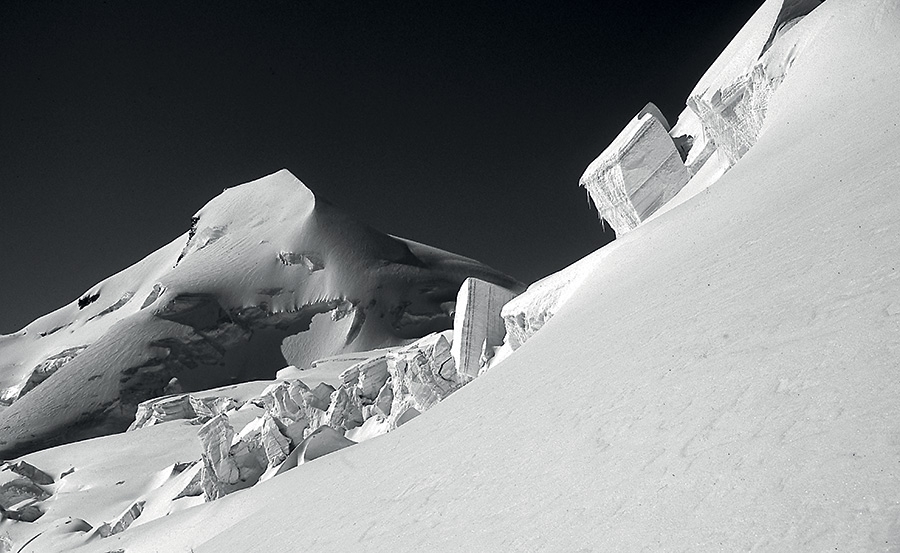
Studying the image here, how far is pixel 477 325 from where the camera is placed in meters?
15.2

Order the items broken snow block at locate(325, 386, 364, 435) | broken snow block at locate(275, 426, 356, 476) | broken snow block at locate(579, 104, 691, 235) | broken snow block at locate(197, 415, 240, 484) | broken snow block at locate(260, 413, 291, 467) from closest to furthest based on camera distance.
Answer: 1. broken snow block at locate(275, 426, 356, 476)
2. broken snow block at locate(579, 104, 691, 235)
3. broken snow block at locate(260, 413, 291, 467)
4. broken snow block at locate(197, 415, 240, 484)
5. broken snow block at locate(325, 386, 364, 435)

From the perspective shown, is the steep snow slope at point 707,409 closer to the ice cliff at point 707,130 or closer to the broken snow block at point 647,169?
the ice cliff at point 707,130

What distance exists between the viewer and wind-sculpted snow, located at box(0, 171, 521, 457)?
218 ft

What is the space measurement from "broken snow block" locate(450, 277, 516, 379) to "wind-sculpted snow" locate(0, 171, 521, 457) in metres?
59.5

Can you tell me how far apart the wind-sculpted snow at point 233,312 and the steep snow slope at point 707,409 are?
66.8m

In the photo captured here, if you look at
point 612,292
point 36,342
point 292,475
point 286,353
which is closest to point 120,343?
point 286,353

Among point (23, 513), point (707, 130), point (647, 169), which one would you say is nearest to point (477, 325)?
point (647, 169)

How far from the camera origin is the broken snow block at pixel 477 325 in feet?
49.5

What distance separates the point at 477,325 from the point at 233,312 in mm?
71662

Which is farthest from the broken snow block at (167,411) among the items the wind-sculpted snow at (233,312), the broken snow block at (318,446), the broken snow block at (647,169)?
the broken snow block at (647,169)

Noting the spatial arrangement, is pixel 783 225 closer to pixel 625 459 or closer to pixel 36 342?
pixel 625 459

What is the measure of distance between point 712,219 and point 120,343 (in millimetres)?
77419

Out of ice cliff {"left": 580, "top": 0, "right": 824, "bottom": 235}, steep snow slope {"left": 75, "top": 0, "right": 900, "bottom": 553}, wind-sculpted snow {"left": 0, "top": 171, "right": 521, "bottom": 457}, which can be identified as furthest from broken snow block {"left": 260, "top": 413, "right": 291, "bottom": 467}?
wind-sculpted snow {"left": 0, "top": 171, "right": 521, "bottom": 457}

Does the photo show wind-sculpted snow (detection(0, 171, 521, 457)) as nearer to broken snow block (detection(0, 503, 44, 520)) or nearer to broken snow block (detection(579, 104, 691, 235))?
broken snow block (detection(0, 503, 44, 520))
